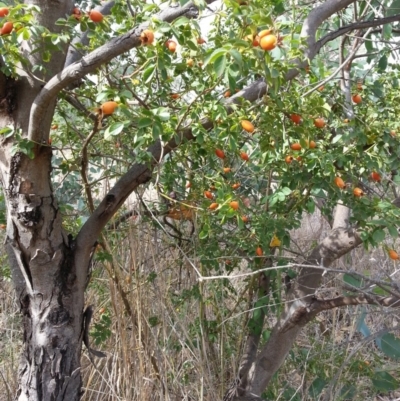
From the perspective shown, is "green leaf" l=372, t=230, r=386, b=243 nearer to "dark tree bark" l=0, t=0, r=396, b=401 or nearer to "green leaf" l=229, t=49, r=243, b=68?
"dark tree bark" l=0, t=0, r=396, b=401

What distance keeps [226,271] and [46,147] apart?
1068 millimetres

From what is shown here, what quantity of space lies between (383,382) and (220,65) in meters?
1.81

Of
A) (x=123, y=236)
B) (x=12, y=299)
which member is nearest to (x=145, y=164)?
(x=123, y=236)

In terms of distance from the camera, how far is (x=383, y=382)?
2.35 m

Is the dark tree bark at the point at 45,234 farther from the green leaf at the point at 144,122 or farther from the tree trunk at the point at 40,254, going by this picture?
the green leaf at the point at 144,122

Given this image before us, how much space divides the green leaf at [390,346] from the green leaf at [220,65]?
1.69 m

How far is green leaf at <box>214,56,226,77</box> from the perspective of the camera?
1.00 metres

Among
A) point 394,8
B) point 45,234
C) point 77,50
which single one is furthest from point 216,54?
point 394,8

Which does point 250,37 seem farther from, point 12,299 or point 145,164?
point 12,299

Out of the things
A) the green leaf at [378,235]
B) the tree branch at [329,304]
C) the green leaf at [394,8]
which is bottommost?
the tree branch at [329,304]

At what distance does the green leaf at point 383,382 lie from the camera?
91.9 inches

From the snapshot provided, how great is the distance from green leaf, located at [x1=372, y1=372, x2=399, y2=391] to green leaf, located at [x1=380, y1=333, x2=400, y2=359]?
0.40 feet

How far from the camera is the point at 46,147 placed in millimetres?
1517

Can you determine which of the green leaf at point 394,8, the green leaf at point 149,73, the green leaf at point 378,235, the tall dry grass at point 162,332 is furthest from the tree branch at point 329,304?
the green leaf at point 149,73
